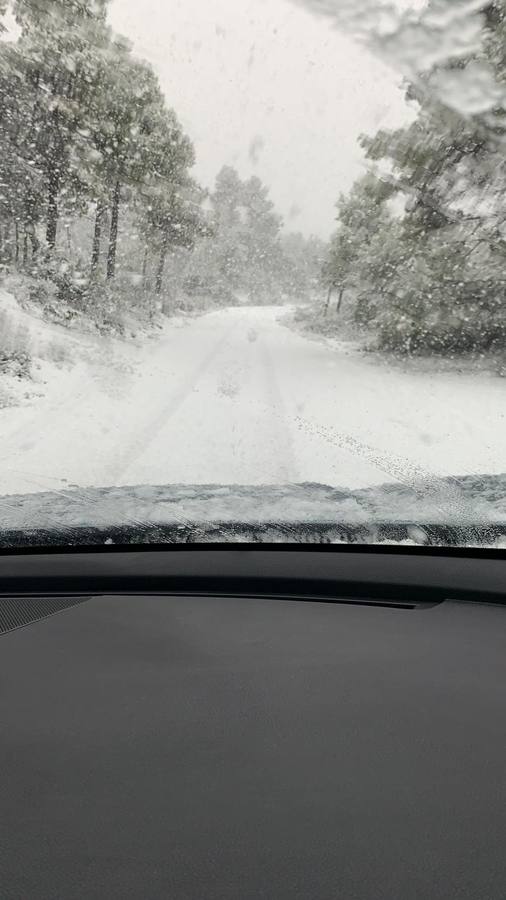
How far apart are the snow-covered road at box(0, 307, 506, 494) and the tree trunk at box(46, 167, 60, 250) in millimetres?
861

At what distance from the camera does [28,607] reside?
2.20 m

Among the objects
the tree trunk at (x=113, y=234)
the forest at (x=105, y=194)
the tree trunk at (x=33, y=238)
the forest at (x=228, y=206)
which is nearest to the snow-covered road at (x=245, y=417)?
the forest at (x=228, y=206)

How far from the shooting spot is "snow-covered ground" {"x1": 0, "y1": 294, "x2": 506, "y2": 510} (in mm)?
3098

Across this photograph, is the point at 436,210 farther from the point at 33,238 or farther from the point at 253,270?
the point at 33,238

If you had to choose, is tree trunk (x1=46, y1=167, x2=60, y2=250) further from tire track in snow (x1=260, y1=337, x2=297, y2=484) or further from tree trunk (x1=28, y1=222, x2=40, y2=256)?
tire track in snow (x1=260, y1=337, x2=297, y2=484)

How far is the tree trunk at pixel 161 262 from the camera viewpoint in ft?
12.5

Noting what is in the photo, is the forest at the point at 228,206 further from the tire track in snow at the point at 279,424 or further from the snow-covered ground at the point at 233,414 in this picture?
the tire track in snow at the point at 279,424

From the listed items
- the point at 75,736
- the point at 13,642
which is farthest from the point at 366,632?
the point at 13,642

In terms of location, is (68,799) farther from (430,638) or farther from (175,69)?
(175,69)

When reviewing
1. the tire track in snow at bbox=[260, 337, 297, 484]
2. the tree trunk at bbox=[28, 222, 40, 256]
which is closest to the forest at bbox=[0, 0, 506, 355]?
the tree trunk at bbox=[28, 222, 40, 256]

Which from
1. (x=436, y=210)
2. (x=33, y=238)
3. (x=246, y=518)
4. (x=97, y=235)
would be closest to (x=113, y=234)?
(x=97, y=235)

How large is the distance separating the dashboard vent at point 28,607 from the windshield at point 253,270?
271 millimetres

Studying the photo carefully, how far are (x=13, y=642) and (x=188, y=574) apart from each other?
71 cm

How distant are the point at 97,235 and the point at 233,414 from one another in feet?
4.62
